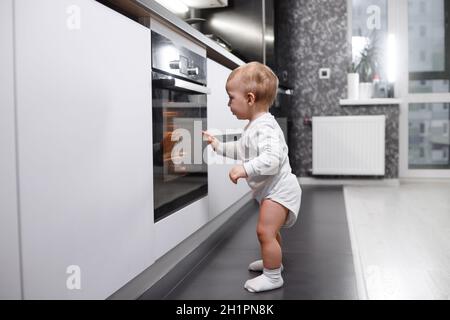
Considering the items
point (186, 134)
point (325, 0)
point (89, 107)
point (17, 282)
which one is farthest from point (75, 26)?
point (325, 0)

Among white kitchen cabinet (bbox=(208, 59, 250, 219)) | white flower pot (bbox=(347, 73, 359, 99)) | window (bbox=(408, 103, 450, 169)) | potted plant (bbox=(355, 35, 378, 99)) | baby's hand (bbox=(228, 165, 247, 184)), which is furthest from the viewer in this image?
window (bbox=(408, 103, 450, 169))

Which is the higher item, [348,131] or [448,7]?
[448,7]

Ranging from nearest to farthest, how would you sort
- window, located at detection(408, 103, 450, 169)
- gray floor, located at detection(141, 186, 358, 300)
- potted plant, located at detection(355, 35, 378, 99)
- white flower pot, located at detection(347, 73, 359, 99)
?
1. gray floor, located at detection(141, 186, 358, 300)
2. white flower pot, located at detection(347, 73, 359, 99)
3. potted plant, located at detection(355, 35, 378, 99)
4. window, located at detection(408, 103, 450, 169)

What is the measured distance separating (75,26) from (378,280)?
123cm

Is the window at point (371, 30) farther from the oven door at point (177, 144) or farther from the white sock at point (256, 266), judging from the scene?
the white sock at point (256, 266)

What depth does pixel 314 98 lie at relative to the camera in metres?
4.35

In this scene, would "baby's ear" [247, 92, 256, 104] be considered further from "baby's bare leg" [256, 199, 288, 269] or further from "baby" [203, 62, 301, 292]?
"baby's bare leg" [256, 199, 288, 269]

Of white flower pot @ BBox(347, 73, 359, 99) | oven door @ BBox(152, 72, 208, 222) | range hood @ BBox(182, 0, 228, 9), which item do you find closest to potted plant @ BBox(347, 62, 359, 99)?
white flower pot @ BBox(347, 73, 359, 99)

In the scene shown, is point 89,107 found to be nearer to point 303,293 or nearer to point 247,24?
point 303,293

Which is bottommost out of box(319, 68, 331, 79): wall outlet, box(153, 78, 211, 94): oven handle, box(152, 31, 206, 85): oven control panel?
box(153, 78, 211, 94): oven handle

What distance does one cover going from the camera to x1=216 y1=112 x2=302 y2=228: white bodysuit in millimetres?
1423

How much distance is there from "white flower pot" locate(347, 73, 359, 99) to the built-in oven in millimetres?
2662

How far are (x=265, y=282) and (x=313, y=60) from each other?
126 inches

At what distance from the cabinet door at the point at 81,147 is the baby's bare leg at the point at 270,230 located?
1.28ft
